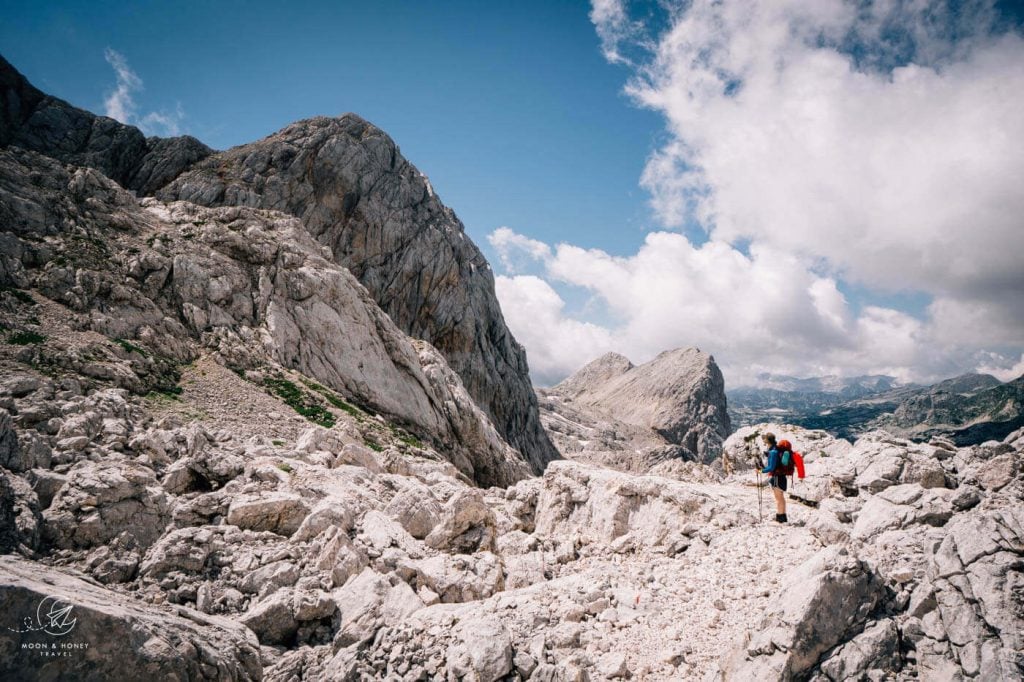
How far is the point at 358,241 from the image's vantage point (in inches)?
2724

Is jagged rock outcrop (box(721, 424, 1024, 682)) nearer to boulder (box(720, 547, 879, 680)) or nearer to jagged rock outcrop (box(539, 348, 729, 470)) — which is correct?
boulder (box(720, 547, 879, 680))

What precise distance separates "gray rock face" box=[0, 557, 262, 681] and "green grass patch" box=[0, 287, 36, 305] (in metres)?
23.7

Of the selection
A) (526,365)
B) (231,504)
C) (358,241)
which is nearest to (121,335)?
(231,504)

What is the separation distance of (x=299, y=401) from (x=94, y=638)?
25301mm

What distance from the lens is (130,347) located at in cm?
2484

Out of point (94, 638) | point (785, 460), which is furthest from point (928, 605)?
point (94, 638)

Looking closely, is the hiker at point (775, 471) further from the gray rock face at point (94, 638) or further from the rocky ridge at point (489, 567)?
the gray rock face at point (94, 638)

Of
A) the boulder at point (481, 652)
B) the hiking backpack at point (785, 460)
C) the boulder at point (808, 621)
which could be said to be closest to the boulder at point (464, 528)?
the boulder at point (481, 652)

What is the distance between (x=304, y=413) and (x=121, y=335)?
10882 mm

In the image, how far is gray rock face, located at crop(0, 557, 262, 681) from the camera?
19.8 ft

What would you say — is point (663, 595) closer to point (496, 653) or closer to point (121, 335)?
point (496, 653)

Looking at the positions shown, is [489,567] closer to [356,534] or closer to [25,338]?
[356,534]

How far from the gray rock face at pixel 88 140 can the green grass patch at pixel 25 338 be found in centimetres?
4433

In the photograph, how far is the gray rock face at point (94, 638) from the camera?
6.02 m
